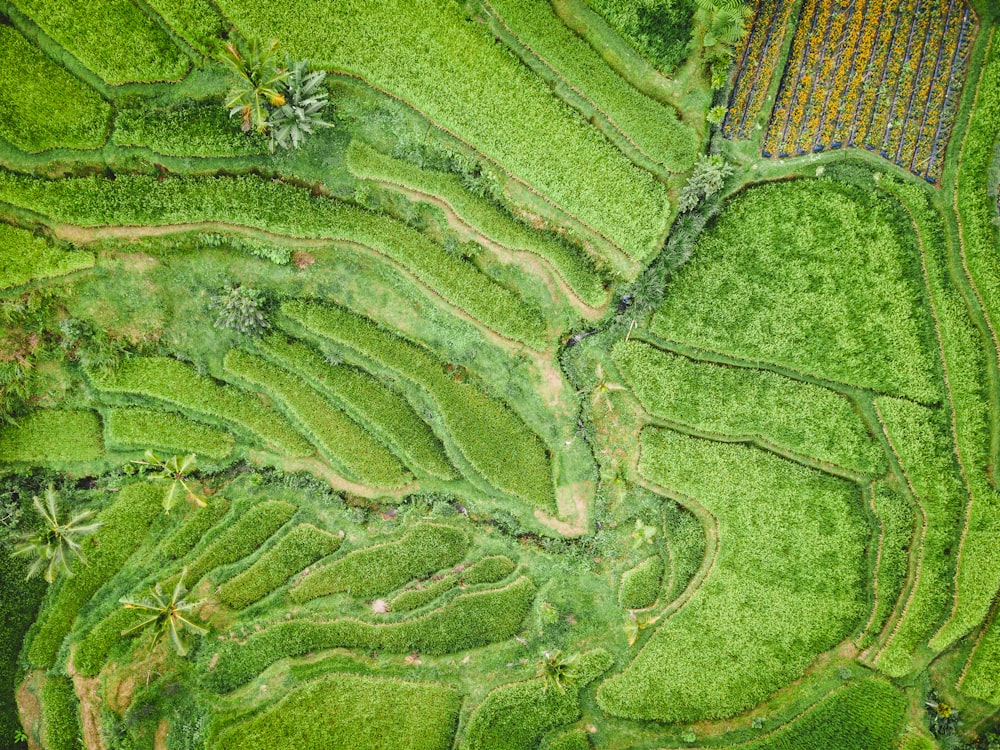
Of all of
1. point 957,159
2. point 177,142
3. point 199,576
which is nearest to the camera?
point 957,159

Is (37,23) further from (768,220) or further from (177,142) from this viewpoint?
(768,220)

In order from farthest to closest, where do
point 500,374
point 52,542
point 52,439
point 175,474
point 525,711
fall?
point 52,439 < point 500,374 < point 525,711 < point 175,474 < point 52,542

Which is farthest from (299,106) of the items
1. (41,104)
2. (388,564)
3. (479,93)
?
(388,564)

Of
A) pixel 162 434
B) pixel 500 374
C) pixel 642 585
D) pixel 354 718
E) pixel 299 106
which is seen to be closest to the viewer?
pixel 299 106

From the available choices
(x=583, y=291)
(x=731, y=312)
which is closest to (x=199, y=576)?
(x=583, y=291)

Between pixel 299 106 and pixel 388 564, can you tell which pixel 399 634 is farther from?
pixel 299 106

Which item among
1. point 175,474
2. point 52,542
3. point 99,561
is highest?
point 175,474

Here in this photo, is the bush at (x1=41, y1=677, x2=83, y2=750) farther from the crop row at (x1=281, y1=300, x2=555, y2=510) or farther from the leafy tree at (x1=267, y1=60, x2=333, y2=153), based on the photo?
the leafy tree at (x1=267, y1=60, x2=333, y2=153)
